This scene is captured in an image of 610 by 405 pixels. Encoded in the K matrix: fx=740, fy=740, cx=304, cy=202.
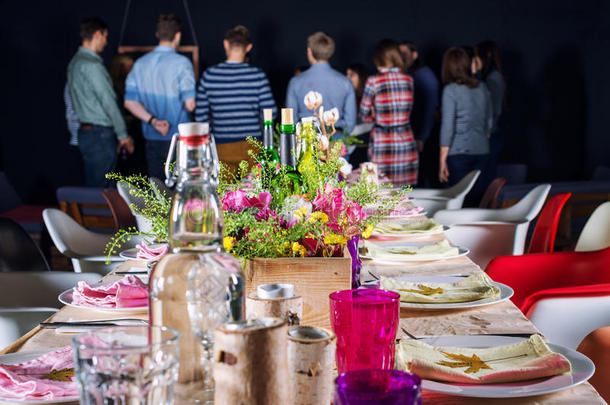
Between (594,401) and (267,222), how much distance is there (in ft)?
2.04

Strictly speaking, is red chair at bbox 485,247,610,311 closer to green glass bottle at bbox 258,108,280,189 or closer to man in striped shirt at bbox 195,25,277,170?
green glass bottle at bbox 258,108,280,189

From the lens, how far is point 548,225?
316 centimetres

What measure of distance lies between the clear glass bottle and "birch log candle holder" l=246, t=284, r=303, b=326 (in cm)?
12

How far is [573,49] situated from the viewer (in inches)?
304

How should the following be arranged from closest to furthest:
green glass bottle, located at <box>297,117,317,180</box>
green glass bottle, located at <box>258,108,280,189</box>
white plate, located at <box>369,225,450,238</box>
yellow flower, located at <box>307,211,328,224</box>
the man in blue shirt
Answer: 1. yellow flower, located at <box>307,211,328,224</box>
2. green glass bottle, located at <box>258,108,280,189</box>
3. green glass bottle, located at <box>297,117,317,180</box>
4. white plate, located at <box>369,225,450,238</box>
5. the man in blue shirt

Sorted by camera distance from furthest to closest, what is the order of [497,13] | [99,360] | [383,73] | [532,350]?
1. [497,13]
2. [383,73]
3. [532,350]
4. [99,360]

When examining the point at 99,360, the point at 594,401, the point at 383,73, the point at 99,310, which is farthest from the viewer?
the point at 383,73

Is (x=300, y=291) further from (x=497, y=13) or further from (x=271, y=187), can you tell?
(x=497, y=13)

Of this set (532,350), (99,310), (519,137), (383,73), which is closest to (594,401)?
(532,350)

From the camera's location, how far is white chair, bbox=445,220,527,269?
11.1 ft

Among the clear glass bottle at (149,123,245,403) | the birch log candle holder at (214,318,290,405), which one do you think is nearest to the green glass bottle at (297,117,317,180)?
the clear glass bottle at (149,123,245,403)

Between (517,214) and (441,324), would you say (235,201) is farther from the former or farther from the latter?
(517,214)

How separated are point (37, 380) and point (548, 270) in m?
2.02

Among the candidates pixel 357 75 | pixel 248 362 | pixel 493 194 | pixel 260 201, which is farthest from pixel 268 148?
pixel 357 75
